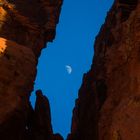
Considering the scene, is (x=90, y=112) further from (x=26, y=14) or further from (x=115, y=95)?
(x=26, y=14)

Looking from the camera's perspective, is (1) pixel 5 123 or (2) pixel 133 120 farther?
(1) pixel 5 123

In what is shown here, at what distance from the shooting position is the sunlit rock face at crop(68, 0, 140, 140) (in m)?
18.6

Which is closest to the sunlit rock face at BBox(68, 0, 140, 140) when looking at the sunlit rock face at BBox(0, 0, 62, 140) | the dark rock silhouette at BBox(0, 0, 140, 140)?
the dark rock silhouette at BBox(0, 0, 140, 140)

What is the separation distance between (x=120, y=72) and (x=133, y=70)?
261 cm

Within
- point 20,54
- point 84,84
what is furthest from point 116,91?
point 84,84

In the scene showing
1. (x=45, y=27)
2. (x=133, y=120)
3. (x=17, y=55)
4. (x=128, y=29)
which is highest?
(x=45, y=27)

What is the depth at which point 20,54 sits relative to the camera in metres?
24.0

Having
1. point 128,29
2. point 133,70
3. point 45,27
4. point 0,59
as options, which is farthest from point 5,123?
point 45,27

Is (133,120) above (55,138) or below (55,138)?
below

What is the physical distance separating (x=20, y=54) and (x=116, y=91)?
27.2 ft

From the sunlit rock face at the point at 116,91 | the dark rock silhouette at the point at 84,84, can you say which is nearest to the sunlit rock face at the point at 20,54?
the dark rock silhouette at the point at 84,84

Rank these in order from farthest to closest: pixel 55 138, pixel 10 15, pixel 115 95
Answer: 1. pixel 10 15
2. pixel 55 138
3. pixel 115 95

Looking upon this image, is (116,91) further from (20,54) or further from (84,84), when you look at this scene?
(84,84)

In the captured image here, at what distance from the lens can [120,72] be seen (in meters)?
23.4
